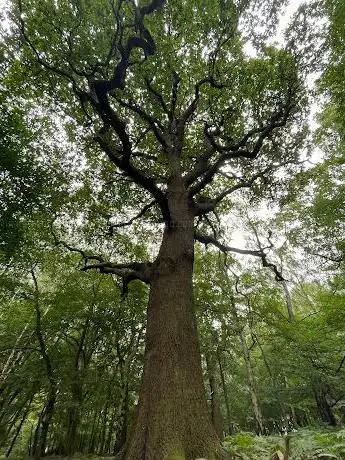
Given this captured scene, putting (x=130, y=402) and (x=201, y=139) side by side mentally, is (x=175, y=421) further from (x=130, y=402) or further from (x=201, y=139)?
(x=130, y=402)

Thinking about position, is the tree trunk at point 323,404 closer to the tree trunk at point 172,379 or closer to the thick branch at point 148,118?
the tree trunk at point 172,379

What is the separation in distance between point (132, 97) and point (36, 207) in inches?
194

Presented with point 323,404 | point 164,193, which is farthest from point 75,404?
point 323,404

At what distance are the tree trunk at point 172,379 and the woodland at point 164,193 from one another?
0.02 meters

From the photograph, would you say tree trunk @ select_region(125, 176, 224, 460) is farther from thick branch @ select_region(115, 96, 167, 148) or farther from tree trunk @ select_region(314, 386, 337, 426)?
tree trunk @ select_region(314, 386, 337, 426)

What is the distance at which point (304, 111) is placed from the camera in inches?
359

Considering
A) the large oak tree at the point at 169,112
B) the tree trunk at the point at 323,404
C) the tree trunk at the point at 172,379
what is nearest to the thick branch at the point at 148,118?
the large oak tree at the point at 169,112

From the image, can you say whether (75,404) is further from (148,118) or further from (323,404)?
(323,404)

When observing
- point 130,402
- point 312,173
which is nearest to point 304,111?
point 312,173

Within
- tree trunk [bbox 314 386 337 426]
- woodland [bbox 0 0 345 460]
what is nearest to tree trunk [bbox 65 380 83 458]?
woodland [bbox 0 0 345 460]

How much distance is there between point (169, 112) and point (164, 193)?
10.1 feet

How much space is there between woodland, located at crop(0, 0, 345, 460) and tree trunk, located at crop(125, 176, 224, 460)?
0.8 inches

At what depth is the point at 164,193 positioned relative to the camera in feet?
22.0

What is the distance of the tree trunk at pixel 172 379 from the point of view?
10.7ft
